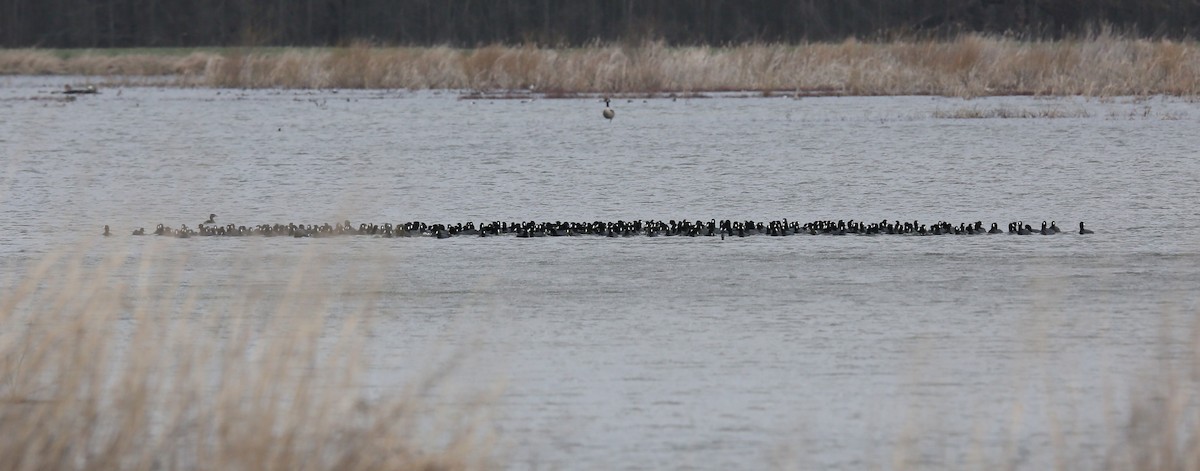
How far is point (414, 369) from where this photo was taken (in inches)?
324

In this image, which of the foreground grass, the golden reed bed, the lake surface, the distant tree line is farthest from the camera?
the distant tree line

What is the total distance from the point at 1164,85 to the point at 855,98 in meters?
5.76

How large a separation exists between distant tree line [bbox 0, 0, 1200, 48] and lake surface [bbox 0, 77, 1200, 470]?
38.5 metres

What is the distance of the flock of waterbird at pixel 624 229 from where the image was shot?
1384cm

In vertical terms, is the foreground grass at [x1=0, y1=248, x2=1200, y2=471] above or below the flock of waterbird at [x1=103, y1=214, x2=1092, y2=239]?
above

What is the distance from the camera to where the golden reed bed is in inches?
1328

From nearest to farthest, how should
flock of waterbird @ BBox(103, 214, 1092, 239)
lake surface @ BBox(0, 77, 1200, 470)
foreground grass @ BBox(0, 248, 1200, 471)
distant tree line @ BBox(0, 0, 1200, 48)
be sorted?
foreground grass @ BBox(0, 248, 1200, 471) → lake surface @ BBox(0, 77, 1200, 470) → flock of waterbird @ BBox(103, 214, 1092, 239) → distant tree line @ BBox(0, 0, 1200, 48)

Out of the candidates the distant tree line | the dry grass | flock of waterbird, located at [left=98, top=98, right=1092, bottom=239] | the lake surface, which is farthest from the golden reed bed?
the dry grass

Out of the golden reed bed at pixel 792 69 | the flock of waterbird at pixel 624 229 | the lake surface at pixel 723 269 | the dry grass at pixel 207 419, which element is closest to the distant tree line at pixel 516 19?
the golden reed bed at pixel 792 69

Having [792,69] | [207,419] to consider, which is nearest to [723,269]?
[207,419]

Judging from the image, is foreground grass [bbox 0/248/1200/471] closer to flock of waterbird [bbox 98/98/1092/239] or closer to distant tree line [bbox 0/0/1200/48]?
flock of waterbird [bbox 98/98/1092/239]

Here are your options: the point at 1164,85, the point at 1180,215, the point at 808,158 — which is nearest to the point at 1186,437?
the point at 1180,215

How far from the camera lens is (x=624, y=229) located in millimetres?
13961

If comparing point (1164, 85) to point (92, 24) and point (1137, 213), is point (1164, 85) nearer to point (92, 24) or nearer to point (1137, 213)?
point (1137, 213)
